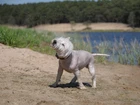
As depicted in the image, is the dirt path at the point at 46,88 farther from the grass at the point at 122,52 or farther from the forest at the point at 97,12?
the forest at the point at 97,12

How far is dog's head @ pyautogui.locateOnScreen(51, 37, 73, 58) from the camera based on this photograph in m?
6.06

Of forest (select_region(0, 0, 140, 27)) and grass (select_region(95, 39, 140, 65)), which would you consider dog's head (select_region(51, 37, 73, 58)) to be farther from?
forest (select_region(0, 0, 140, 27))

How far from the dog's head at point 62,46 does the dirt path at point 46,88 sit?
2.34ft

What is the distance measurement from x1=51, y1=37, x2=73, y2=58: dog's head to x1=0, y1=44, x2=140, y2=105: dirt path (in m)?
0.71

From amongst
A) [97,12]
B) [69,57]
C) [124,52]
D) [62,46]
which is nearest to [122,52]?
[124,52]

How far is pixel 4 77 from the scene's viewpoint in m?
7.60

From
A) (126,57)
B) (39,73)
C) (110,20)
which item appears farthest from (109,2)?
(39,73)

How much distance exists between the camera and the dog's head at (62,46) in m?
6.06

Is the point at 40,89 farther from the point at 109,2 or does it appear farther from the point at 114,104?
the point at 109,2

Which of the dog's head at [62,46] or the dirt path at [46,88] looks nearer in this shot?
the dirt path at [46,88]

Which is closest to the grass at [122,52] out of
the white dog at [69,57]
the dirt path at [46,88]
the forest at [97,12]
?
the dirt path at [46,88]

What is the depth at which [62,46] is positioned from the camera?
6117 mm

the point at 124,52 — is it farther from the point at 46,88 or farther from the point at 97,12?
the point at 97,12

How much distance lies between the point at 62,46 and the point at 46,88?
965mm
